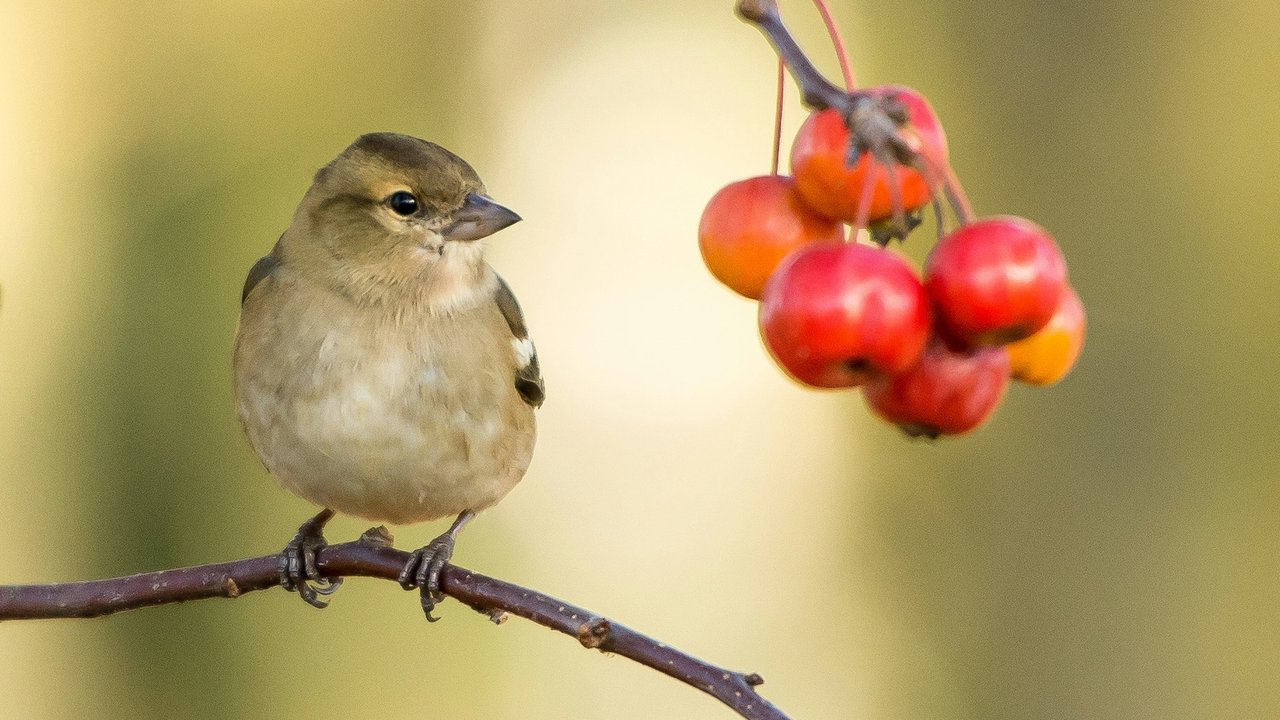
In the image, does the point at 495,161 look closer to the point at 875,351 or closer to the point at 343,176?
the point at 343,176

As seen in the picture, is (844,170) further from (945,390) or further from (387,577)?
(387,577)

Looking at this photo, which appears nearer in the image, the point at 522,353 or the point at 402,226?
the point at 402,226

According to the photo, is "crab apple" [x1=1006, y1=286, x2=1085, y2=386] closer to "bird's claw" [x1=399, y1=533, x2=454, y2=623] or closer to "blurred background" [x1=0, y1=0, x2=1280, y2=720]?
"bird's claw" [x1=399, y1=533, x2=454, y2=623]

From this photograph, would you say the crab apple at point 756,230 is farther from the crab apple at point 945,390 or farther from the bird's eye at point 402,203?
the bird's eye at point 402,203

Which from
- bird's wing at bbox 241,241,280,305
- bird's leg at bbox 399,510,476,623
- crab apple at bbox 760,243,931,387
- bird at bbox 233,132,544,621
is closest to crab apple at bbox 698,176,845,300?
crab apple at bbox 760,243,931,387

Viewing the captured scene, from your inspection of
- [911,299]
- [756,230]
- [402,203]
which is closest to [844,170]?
[756,230]
